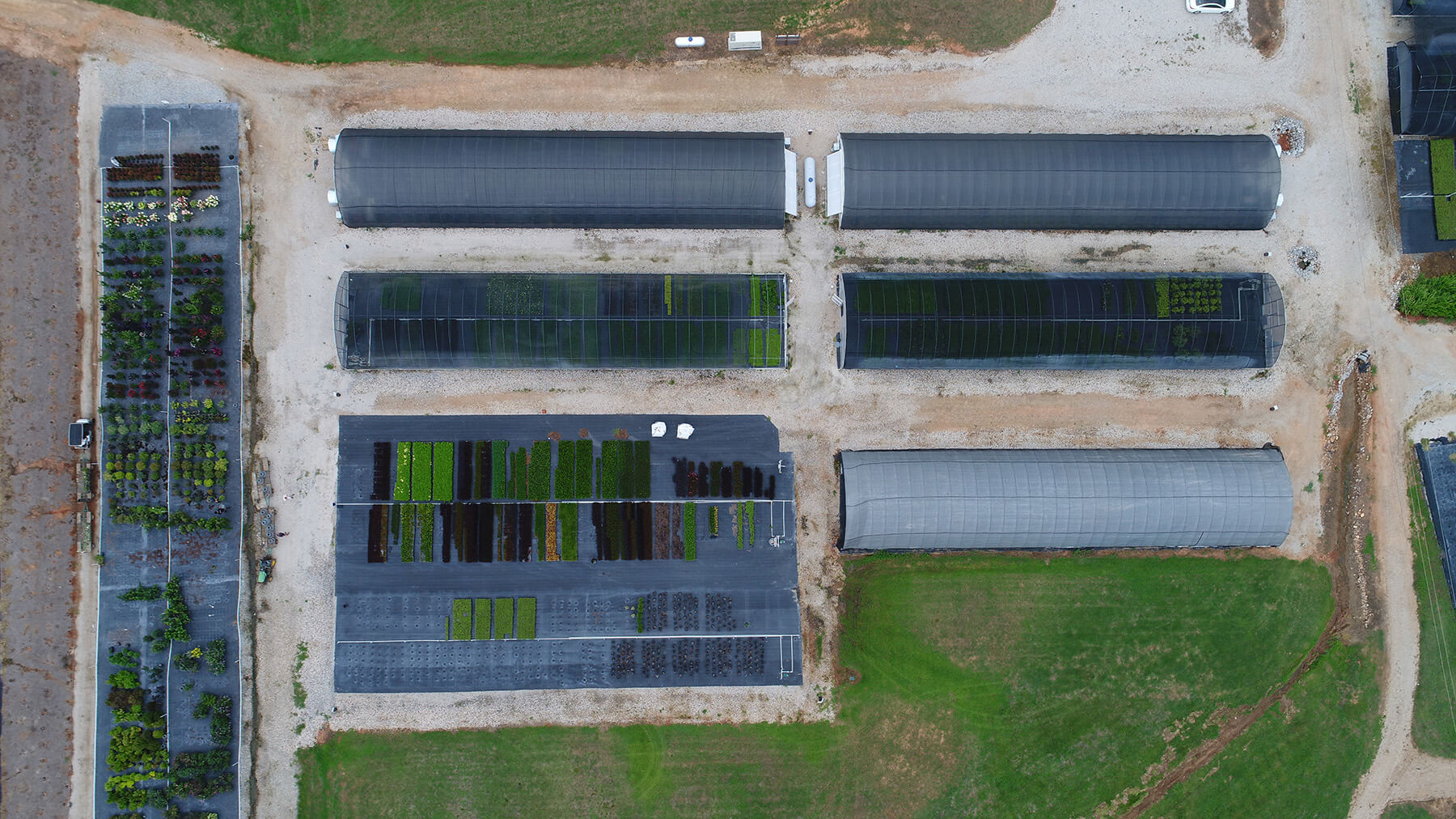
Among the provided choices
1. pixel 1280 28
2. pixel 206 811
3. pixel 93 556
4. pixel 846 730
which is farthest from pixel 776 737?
pixel 1280 28

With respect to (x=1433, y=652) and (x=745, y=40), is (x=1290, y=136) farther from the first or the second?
(x=745, y=40)

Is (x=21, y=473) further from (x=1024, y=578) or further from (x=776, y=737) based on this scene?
(x=1024, y=578)

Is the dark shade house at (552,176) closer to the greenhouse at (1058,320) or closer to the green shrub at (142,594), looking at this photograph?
the greenhouse at (1058,320)

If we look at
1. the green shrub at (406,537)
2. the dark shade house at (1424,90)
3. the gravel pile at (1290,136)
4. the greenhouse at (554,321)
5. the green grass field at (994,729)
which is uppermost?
the dark shade house at (1424,90)

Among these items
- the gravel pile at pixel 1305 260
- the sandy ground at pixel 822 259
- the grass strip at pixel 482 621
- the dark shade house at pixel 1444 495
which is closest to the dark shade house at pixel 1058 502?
the sandy ground at pixel 822 259

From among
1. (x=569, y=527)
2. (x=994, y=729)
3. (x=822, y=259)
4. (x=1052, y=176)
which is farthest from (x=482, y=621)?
(x=1052, y=176)

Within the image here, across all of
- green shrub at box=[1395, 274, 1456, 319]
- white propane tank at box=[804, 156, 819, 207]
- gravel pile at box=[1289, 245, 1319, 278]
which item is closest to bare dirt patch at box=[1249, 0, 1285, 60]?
gravel pile at box=[1289, 245, 1319, 278]
